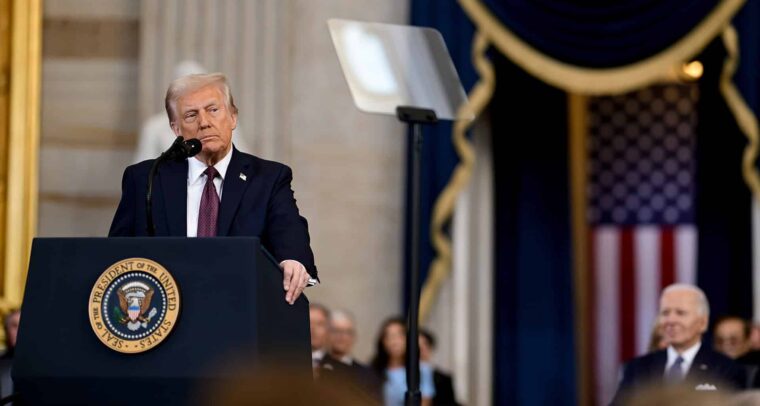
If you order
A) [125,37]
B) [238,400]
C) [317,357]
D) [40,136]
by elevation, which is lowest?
[317,357]

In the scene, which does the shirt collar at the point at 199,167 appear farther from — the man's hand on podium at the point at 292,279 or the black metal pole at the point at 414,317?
the black metal pole at the point at 414,317

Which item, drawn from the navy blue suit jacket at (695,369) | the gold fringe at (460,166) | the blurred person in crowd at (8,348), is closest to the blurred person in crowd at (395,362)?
the gold fringe at (460,166)

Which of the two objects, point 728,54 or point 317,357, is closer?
point 317,357

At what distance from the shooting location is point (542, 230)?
31.6 feet

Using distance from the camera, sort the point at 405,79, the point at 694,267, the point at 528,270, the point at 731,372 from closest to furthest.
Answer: the point at 405,79, the point at 731,372, the point at 528,270, the point at 694,267

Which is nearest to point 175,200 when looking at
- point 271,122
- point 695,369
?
point 695,369

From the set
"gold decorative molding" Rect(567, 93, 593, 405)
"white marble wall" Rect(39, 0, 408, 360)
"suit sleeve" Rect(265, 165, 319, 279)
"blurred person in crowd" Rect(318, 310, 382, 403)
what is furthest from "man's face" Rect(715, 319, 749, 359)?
"suit sleeve" Rect(265, 165, 319, 279)

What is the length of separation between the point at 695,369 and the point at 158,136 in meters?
3.21

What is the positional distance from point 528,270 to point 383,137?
4.50 ft

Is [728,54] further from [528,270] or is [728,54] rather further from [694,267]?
[694,267]

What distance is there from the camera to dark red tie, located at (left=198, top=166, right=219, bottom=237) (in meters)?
3.96

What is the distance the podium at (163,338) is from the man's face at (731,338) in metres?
5.19

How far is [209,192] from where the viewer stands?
3.98 meters

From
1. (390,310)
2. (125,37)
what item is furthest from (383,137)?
(125,37)
